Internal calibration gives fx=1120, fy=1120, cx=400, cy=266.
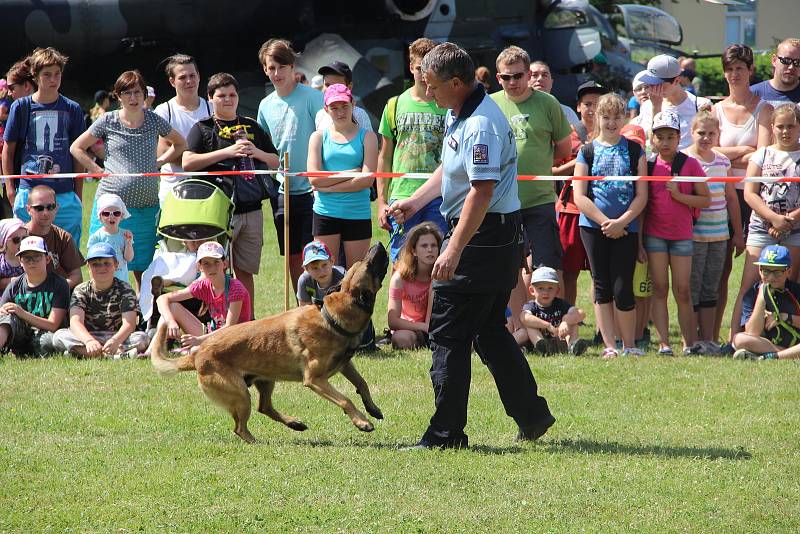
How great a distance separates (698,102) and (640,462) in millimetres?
5103

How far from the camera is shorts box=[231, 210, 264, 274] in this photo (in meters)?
9.35

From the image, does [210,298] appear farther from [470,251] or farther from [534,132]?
[470,251]

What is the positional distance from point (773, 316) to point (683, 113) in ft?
6.58

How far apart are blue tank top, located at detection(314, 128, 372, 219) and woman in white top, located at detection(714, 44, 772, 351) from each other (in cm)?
Result: 296

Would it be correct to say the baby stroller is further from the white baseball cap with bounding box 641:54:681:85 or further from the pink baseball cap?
the white baseball cap with bounding box 641:54:681:85

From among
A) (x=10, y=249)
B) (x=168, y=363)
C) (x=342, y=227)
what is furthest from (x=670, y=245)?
(x=10, y=249)

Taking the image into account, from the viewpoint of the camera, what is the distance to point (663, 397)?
7219mm

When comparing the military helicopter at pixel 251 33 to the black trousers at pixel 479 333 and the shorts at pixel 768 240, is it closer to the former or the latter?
the shorts at pixel 768 240

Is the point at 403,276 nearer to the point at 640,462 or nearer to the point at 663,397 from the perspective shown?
the point at 663,397

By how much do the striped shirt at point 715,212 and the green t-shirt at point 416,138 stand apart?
215 cm

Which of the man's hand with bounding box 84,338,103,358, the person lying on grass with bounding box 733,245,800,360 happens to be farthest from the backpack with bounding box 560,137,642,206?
the man's hand with bounding box 84,338,103,358

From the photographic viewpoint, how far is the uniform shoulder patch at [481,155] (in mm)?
5270

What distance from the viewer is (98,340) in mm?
8711

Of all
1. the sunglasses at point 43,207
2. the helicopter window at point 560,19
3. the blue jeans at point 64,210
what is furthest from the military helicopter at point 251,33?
the sunglasses at point 43,207
